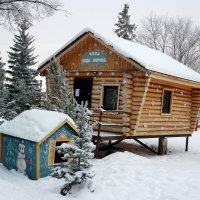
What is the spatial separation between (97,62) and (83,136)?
20.8 ft

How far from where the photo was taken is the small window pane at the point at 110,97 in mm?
12594

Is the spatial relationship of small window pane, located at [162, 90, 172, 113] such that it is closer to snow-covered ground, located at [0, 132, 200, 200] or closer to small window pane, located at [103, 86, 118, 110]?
small window pane, located at [103, 86, 118, 110]

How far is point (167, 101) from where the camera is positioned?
13.9 metres

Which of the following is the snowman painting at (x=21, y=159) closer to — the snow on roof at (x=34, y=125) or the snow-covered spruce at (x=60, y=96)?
the snow on roof at (x=34, y=125)

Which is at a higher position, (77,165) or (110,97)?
(110,97)

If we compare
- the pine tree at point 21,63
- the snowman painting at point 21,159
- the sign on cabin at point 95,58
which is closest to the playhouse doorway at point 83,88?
the sign on cabin at point 95,58

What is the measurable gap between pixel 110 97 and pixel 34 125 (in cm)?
485

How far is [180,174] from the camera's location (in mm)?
8859

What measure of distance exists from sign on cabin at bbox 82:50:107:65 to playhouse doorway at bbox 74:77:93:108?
0.78 meters

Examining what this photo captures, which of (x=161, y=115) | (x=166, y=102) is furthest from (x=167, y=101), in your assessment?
(x=161, y=115)

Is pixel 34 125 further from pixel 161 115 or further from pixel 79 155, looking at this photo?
pixel 161 115

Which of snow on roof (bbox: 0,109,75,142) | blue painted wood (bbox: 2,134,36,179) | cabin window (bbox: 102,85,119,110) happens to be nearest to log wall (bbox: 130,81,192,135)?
cabin window (bbox: 102,85,119,110)

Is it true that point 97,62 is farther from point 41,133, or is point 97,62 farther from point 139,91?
point 41,133

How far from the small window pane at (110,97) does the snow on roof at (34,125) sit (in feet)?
13.2
